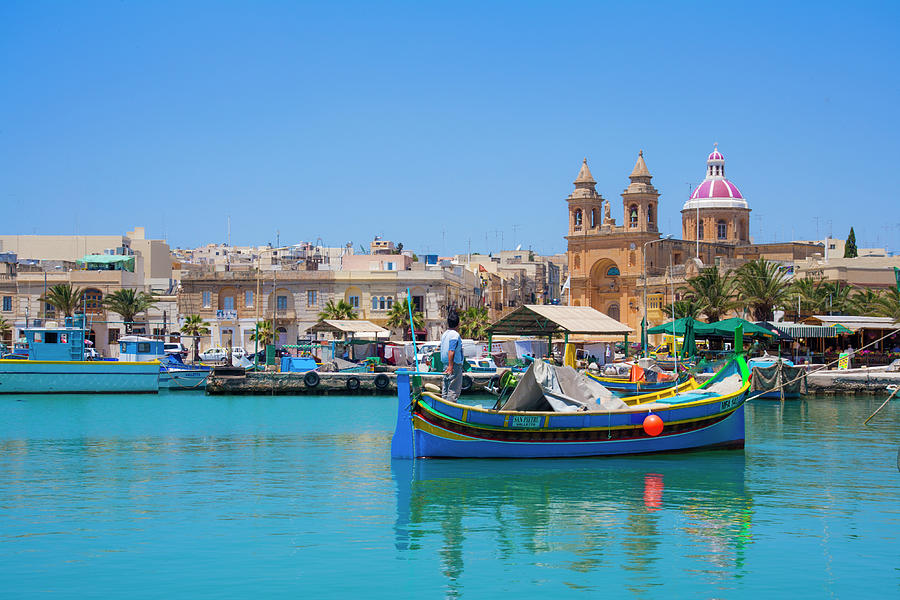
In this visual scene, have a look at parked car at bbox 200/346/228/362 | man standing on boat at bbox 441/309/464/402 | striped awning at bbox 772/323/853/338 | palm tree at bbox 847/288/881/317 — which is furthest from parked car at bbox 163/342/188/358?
man standing on boat at bbox 441/309/464/402

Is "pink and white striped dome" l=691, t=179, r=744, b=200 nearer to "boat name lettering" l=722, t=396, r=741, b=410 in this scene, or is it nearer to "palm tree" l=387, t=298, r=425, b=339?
"palm tree" l=387, t=298, r=425, b=339

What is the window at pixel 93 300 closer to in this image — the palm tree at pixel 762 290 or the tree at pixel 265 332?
the tree at pixel 265 332

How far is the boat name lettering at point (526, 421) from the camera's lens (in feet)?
60.5

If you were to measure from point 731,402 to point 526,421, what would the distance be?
4729mm

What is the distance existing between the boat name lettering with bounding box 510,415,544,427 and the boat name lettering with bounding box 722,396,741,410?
4.22 meters

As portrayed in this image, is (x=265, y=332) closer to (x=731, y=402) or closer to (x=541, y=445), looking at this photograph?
(x=731, y=402)

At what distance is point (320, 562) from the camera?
1141cm

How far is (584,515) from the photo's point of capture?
14.4m

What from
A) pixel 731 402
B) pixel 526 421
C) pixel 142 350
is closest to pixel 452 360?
pixel 526 421

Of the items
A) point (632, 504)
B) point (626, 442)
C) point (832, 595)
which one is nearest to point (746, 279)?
point (626, 442)

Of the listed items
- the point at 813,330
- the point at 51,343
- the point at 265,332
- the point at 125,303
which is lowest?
the point at 51,343

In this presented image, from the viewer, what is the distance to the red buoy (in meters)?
19.3

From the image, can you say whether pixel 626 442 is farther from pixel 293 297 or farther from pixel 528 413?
pixel 293 297

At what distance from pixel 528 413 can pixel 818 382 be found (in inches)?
1126
